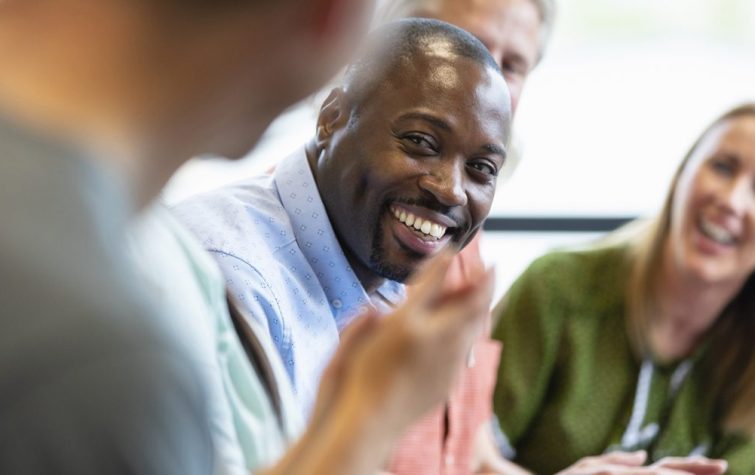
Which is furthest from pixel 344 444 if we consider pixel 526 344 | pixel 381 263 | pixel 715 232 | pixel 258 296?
pixel 715 232

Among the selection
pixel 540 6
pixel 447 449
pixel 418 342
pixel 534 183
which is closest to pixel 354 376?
pixel 418 342

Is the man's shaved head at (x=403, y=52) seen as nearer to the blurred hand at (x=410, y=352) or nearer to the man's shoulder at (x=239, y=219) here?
the man's shoulder at (x=239, y=219)

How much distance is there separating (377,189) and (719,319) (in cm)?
114

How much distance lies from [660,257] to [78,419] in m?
1.95

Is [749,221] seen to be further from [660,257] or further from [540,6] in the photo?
[540,6]

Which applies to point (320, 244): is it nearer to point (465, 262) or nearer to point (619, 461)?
point (465, 262)

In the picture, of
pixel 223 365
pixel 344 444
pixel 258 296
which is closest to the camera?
pixel 344 444

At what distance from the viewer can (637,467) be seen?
1.85 m

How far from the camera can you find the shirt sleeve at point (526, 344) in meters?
2.16

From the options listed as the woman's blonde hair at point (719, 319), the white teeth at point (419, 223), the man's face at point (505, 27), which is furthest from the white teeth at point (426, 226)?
the woman's blonde hair at point (719, 319)

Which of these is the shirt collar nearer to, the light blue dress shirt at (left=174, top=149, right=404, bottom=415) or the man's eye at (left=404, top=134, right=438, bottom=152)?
the light blue dress shirt at (left=174, top=149, right=404, bottom=415)

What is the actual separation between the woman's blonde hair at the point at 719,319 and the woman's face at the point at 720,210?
1.0 inches

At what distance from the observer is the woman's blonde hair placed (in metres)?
2.22

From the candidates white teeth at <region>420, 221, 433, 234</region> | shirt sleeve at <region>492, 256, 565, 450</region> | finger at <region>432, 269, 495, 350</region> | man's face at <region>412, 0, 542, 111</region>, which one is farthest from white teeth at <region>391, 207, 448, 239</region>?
shirt sleeve at <region>492, 256, 565, 450</region>
